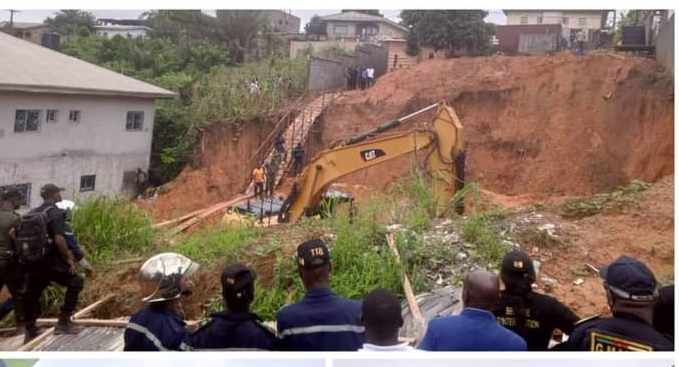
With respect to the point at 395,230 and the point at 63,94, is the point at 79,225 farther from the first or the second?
the point at 395,230

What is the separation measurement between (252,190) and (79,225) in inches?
231

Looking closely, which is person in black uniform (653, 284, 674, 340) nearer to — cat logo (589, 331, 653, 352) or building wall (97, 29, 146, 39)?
cat logo (589, 331, 653, 352)

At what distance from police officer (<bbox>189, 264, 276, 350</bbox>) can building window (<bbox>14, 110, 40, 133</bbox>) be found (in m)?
3.78

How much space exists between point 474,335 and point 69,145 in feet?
16.8

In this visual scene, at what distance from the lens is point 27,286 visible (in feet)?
15.7

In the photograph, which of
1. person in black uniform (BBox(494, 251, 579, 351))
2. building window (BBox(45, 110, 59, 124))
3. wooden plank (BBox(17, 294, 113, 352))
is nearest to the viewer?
person in black uniform (BBox(494, 251, 579, 351))

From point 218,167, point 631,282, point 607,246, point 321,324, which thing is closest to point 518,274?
point 631,282

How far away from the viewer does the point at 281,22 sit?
449 inches

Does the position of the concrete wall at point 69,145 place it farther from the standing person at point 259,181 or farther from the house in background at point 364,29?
the house in background at point 364,29

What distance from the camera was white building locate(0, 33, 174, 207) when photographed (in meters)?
6.18

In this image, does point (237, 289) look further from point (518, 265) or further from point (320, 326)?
point (518, 265)

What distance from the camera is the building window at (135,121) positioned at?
7.62 m

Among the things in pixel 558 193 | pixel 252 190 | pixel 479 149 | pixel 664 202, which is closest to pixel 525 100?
pixel 479 149

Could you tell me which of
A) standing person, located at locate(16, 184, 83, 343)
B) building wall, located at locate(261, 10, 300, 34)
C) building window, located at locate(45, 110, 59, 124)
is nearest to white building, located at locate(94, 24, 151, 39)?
building window, located at locate(45, 110, 59, 124)
